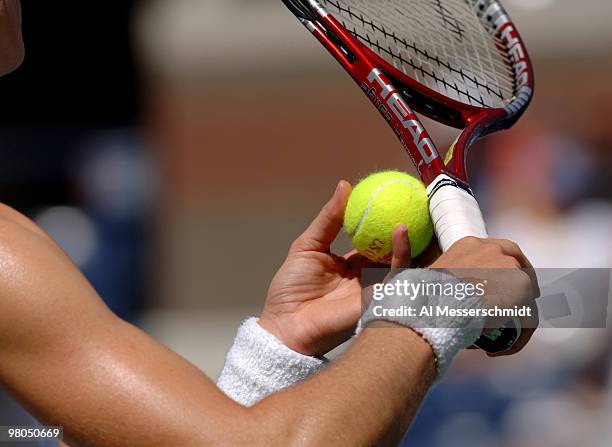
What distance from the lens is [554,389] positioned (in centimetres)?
559

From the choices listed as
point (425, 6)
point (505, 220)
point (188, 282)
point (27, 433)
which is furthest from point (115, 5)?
point (27, 433)

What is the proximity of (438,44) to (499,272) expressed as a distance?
4.87 feet

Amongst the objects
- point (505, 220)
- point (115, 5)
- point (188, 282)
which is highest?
point (115, 5)

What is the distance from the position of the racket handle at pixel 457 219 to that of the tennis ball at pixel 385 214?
0.06 meters

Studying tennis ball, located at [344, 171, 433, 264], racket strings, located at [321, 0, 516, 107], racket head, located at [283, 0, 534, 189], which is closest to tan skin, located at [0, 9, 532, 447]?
tennis ball, located at [344, 171, 433, 264]

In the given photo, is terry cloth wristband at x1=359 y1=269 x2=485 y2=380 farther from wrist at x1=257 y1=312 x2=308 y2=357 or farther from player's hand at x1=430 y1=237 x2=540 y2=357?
wrist at x1=257 y1=312 x2=308 y2=357

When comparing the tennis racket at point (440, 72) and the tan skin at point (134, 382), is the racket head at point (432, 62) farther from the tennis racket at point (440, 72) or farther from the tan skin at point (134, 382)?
the tan skin at point (134, 382)

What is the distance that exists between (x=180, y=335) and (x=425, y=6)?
224 inches

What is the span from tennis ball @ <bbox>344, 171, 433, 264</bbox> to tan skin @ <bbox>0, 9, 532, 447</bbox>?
0.56 m

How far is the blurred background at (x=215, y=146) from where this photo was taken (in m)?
7.59

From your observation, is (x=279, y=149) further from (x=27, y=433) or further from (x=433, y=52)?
(x=27, y=433)

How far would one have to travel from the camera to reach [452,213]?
7.43 ft

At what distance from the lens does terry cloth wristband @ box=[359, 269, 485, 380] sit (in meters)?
1.93

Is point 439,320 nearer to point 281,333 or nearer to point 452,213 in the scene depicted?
point 452,213
